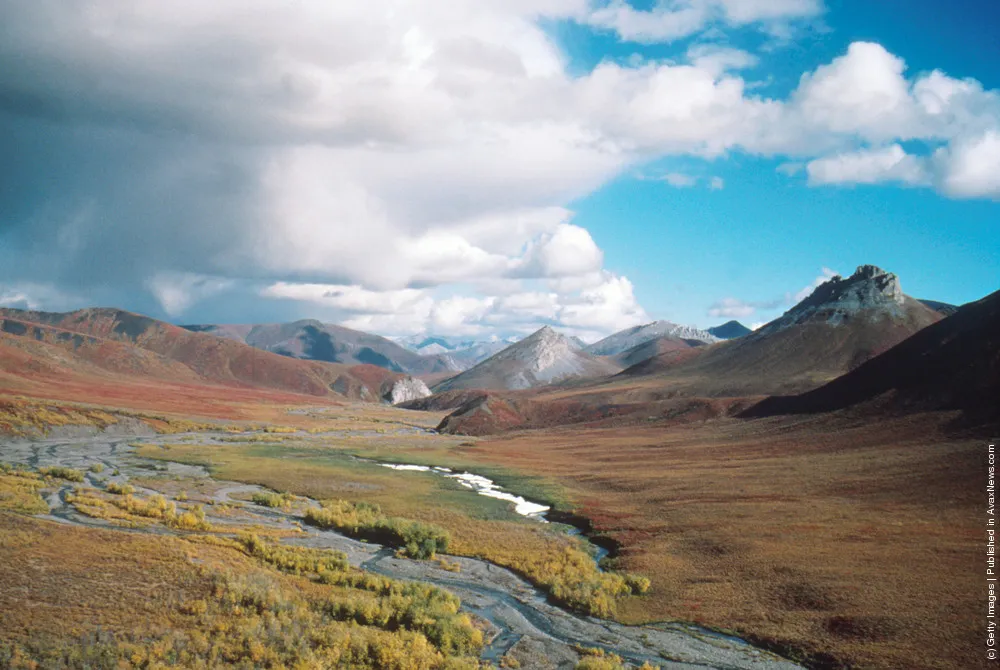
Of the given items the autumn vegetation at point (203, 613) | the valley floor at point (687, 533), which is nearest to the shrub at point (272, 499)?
the valley floor at point (687, 533)

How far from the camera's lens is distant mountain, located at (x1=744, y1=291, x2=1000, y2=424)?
92.1m

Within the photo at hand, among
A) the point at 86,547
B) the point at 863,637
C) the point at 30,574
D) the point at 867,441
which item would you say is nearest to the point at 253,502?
the point at 86,547

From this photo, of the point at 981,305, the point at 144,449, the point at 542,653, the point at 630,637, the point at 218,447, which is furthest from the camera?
the point at 981,305

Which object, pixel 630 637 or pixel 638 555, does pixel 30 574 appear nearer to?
pixel 630 637

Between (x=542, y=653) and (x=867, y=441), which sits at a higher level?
(x=867, y=441)

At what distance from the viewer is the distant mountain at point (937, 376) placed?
3625 inches

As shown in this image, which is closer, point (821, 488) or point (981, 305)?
point (821, 488)

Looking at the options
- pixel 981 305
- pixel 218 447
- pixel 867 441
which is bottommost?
pixel 218 447

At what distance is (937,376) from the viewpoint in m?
105

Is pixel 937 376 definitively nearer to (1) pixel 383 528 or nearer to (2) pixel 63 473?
(1) pixel 383 528

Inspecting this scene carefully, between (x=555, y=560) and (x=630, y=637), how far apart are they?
43.8 ft

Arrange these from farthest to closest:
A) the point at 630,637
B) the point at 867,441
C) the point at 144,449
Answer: the point at 144,449 < the point at 867,441 < the point at 630,637

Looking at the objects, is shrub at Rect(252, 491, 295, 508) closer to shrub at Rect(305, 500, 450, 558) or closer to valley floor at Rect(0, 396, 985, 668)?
valley floor at Rect(0, 396, 985, 668)

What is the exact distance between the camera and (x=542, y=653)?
29938 millimetres
